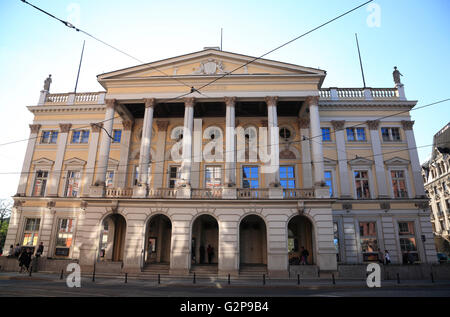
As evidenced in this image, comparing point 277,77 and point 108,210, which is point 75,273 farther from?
point 277,77

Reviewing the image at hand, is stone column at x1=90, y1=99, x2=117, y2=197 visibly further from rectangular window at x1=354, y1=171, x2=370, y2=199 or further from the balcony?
rectangular window at x1=354, y1=171, x2=370, y2=199

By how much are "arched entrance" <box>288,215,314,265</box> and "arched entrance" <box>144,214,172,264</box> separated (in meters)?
10.7

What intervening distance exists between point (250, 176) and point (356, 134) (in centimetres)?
1126

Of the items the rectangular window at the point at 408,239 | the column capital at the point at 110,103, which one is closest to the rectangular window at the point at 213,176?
the column capital at the point at 110,103

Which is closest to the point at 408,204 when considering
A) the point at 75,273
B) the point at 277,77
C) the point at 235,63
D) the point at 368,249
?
the point at 368,249

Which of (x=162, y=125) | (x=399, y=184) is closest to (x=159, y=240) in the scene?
(x=162, y=125)

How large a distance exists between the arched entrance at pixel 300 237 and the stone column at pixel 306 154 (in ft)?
10.6

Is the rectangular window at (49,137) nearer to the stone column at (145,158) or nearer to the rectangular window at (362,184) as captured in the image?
the stone column at (145,158)

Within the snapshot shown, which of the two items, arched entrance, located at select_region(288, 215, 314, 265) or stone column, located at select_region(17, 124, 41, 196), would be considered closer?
arched entrance, located at select_region(288, 215, 314, 265)

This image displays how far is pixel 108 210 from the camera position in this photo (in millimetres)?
22453

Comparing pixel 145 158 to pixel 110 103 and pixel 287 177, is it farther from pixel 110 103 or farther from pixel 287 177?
pixel 287 177

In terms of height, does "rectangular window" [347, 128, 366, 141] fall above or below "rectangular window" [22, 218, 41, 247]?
above

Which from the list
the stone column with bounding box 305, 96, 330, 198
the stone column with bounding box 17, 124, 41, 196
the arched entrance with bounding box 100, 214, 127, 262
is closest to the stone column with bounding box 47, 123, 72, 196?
the stone column with bounding box 17, 124, 41, 196

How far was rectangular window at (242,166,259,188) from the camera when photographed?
26850mm
